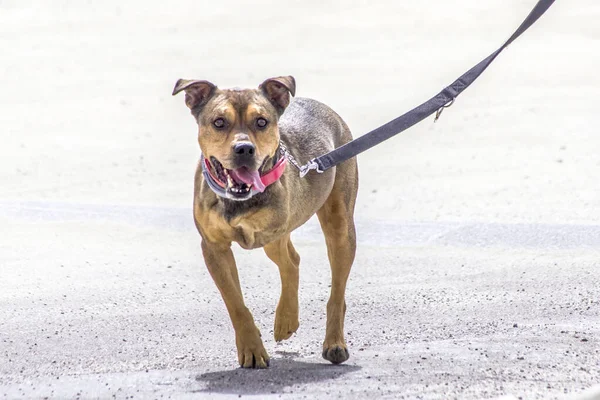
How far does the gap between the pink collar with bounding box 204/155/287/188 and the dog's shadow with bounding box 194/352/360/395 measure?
93cm

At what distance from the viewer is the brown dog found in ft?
18.1

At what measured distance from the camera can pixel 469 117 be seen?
51.4 ft

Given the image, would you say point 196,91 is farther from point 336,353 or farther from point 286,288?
point 336,353

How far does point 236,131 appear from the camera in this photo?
18.0 ft

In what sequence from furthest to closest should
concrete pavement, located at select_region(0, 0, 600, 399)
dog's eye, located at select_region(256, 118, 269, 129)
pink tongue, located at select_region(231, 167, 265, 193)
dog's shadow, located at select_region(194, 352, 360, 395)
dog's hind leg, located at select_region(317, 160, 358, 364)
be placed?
dog's hind leg, located at select_region(317, 160, 358, 364) < concrete pavement, located at select_region(0, 0, 600, 399) < dog's eye, located at select_region(256, 118, 269, 129) < pink tongue, located at select_region(231, 167, 265, 193) < dog's shadow, located at select_region(194, 352, 360, 395)

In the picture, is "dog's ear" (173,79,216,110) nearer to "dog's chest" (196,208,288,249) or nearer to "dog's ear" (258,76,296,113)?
"dog's ear" (258,76,296,113)

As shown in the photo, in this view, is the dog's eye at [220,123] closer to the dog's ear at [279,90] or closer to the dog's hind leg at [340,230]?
the dog's ear at [279,90]

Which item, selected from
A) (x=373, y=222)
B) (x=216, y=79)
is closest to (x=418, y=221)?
(x=373, y=222)

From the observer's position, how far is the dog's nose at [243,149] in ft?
17.5

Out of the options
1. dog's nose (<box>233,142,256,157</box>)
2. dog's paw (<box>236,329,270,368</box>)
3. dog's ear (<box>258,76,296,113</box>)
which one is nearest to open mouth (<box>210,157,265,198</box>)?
dog's nose (<box>233,142,256,157</box>)

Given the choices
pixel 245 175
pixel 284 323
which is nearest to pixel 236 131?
pixel 245 175

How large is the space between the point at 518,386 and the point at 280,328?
1820 mm

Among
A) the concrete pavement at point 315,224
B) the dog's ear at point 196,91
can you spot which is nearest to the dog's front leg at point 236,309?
the concrete pavement at point 315,224

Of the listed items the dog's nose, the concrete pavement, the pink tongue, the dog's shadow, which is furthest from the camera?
the concrete pavement
